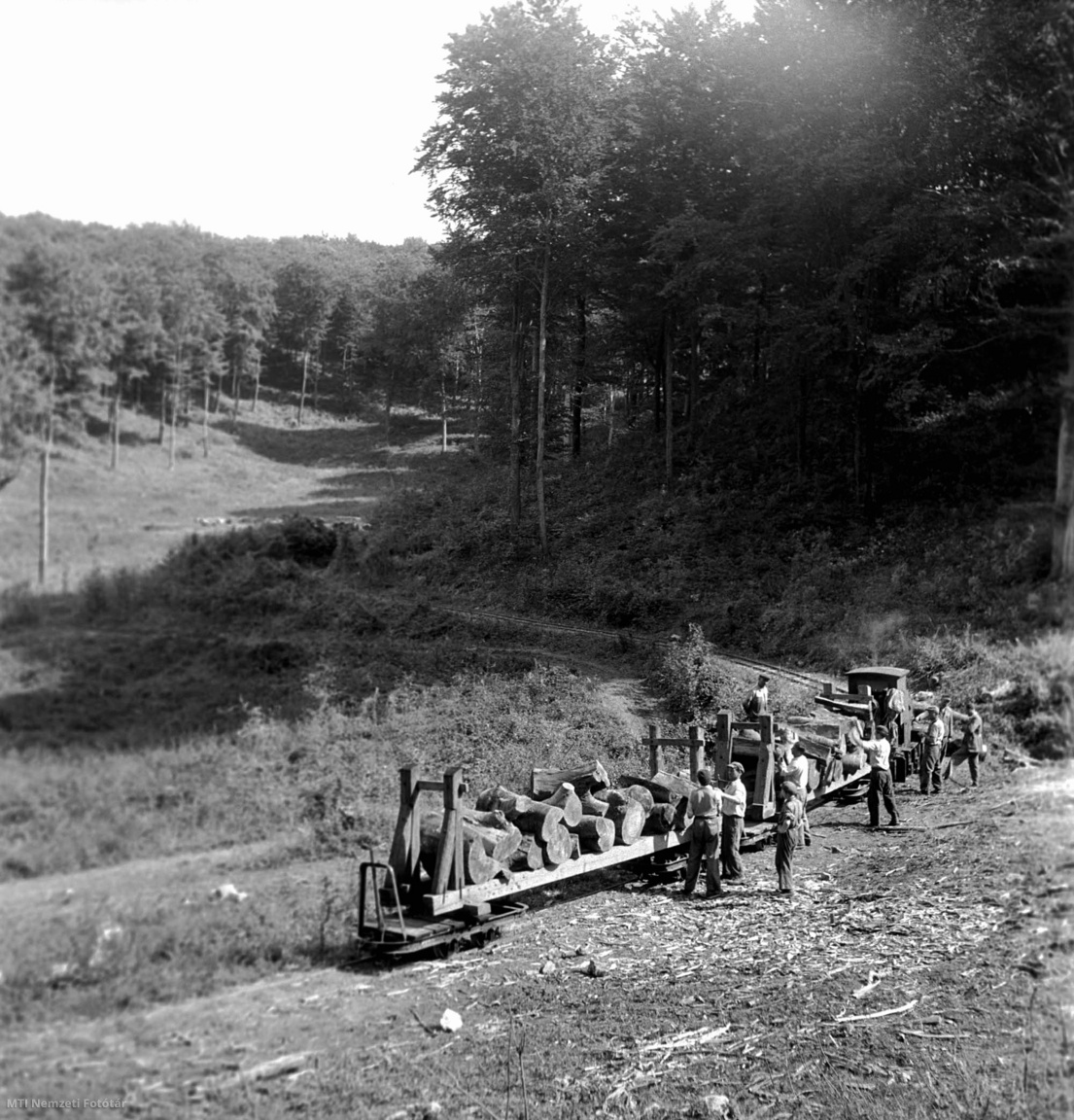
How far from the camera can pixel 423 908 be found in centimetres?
674

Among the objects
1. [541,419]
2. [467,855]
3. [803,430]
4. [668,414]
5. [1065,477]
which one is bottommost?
[467,855]

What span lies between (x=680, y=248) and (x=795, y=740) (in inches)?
510

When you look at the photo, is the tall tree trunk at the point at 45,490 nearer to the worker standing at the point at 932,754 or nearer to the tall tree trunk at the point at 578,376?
the worker standing at the point at 932,754

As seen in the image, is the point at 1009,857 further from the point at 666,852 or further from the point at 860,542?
the point at 860,542

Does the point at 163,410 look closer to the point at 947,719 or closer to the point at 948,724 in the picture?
the point at 947,719

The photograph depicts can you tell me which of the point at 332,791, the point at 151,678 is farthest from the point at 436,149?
the point at 151,678

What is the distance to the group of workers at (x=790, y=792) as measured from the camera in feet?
28.5

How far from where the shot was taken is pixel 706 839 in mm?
8711

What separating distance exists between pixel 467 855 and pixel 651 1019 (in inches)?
72.7

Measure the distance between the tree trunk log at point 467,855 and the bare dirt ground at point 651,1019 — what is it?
0.52 m

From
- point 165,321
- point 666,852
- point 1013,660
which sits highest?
point 165,321

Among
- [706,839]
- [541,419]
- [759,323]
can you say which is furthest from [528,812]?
[759,323]

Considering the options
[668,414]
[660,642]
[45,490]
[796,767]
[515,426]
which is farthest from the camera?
[668,414]

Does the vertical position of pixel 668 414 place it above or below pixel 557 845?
above
